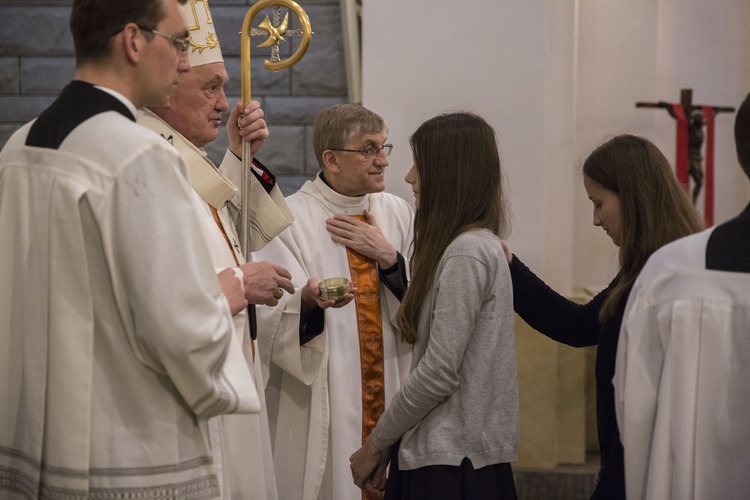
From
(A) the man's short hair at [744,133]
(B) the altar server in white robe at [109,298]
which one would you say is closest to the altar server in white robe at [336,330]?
(B) the altar server in white robe at [109,298]

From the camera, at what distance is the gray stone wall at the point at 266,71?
5.68 meters

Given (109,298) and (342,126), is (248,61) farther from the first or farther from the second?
(109,298)

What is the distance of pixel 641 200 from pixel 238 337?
42.0 inches

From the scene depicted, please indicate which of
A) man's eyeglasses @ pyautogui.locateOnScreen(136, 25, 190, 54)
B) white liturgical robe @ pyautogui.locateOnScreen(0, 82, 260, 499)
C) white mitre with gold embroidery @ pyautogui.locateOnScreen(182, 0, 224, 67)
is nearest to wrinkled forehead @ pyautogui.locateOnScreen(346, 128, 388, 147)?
white mitre with gold embroidery @ pyautogui.locateOnScreen(182, 0, 224, 67)

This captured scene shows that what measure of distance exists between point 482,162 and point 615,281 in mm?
489

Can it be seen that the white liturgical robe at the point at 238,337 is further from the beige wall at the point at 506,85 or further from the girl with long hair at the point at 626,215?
the beige wall at the point at 506,85

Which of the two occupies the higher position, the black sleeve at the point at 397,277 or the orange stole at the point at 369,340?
the black sleeve at the point at 397,277

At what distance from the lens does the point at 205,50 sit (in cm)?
304

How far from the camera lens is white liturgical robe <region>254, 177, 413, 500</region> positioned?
11.0 ft

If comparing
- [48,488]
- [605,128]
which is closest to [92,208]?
[48,488]

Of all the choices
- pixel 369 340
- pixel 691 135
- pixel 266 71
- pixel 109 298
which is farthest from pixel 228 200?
pixel 691 135

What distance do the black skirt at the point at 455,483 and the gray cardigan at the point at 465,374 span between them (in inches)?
0.9

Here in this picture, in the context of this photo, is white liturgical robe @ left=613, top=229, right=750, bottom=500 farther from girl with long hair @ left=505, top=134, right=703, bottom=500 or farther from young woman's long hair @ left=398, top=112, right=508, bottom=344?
young woman's long hair @ left=398, top=112, right=508, bottom=344

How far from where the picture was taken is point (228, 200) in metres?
3.09
